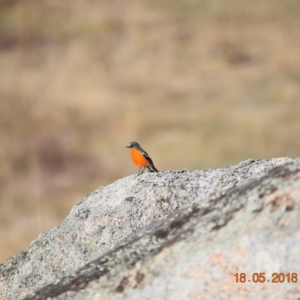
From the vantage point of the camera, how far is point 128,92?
28.9m

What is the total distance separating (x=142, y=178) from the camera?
6.58 metres

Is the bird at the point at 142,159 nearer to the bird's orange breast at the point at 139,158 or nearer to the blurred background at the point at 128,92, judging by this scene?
the bird's orange breast at the point at 139,158

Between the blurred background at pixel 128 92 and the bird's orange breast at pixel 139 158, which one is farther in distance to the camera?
the blurred background at pixel 128 92

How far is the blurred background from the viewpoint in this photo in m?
21.9

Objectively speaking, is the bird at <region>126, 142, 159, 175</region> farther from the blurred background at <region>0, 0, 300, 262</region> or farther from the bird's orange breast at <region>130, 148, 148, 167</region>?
the blurred background at <region>0, 0, 300, 262</region>

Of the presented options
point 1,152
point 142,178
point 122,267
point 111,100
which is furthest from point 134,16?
point 122,267

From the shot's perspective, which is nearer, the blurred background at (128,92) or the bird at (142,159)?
the bird at (142,159)

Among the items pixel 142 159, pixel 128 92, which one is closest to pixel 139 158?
pixel 142 159

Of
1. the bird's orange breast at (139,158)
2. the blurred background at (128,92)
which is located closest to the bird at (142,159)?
the bird's orange breast at (139,158)

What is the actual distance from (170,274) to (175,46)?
30802mm

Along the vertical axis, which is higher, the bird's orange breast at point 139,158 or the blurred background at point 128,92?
the blurred background at point 128,92

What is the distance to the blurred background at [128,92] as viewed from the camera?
21922mm

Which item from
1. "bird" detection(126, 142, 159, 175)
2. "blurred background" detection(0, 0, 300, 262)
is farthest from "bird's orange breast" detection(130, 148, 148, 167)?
"blurred background" detection(0, 0, 300, 262)

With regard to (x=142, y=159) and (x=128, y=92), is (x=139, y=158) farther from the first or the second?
(x=128, y=92)
